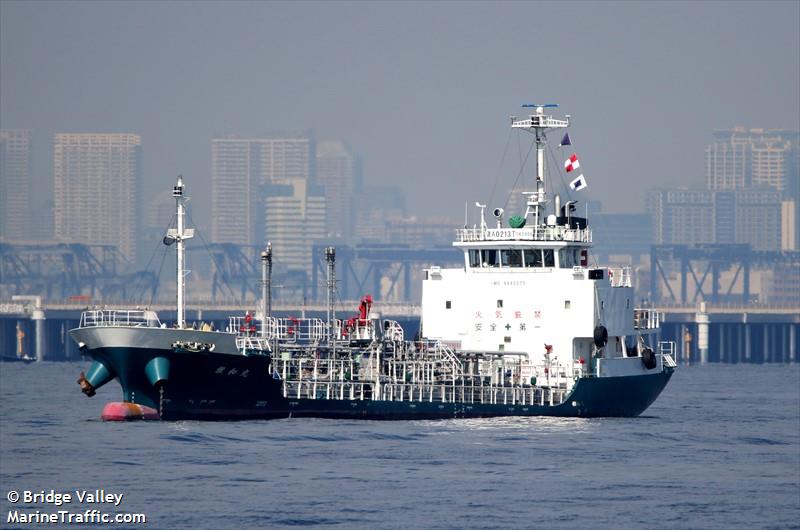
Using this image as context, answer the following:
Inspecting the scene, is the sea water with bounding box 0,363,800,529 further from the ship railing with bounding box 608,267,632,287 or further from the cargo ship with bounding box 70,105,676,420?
the ship railing with bounding box 608,267,632,287

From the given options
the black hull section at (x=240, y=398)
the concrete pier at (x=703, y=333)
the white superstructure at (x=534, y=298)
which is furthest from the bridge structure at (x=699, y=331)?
the black hull section at (x=240, y=398)

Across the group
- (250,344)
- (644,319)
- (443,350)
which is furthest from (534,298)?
(250,344)

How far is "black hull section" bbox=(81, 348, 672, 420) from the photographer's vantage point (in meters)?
65.9

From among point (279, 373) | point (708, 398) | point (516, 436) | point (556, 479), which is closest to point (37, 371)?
point (708, 398)

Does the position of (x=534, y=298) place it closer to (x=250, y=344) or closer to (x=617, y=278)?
(x=617, y=278)

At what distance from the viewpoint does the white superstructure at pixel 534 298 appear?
71.9 metres

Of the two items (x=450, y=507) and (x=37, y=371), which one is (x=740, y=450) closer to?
(x=450, y=507)

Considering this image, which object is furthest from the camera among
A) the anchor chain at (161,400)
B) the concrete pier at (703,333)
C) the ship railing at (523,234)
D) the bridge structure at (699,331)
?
the bridge structure at (699,331)

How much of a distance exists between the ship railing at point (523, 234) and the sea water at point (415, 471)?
758 centimetres

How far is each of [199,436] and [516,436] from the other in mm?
11102

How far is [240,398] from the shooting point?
6700 cm

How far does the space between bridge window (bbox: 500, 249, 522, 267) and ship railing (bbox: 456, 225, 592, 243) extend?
556 mm

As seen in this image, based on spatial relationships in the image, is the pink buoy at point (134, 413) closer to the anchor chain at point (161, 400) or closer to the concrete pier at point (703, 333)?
the anchor chain at point (161, 400)

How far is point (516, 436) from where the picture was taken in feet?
208
